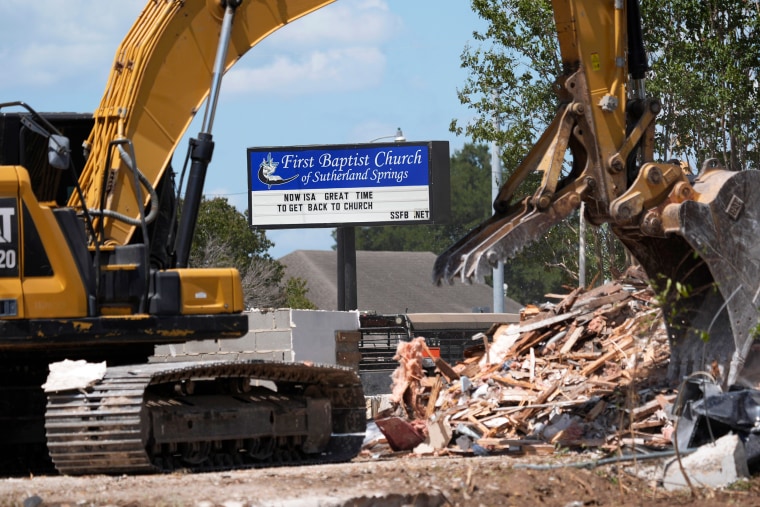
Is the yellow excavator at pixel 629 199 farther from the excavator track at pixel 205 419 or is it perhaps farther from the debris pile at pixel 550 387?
the excavator track at pixel 205 419

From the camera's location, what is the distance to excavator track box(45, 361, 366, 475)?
10383 mm

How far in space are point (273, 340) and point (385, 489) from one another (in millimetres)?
12439

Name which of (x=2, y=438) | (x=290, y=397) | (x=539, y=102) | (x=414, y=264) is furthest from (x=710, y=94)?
(x=414, y=264)

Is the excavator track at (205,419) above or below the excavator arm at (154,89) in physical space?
below

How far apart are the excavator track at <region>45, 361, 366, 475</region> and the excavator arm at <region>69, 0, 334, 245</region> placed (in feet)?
4.54

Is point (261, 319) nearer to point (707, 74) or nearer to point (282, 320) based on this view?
point (282, 320)

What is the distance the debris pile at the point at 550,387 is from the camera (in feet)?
41.0

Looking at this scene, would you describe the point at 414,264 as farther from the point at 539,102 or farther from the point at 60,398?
the point at 60,398

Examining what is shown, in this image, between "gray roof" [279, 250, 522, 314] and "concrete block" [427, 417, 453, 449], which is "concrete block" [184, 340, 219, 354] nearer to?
"concrete block" [427, 417, 453, 449]

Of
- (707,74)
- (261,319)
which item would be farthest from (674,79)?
(261,319)

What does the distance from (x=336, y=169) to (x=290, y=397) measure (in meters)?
22.3

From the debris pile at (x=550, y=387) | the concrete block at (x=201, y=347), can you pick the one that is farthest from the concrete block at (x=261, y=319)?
the debris pile at (x=550, y=387)

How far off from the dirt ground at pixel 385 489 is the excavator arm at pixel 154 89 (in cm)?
243

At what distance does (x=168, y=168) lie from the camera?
38.4 ft
